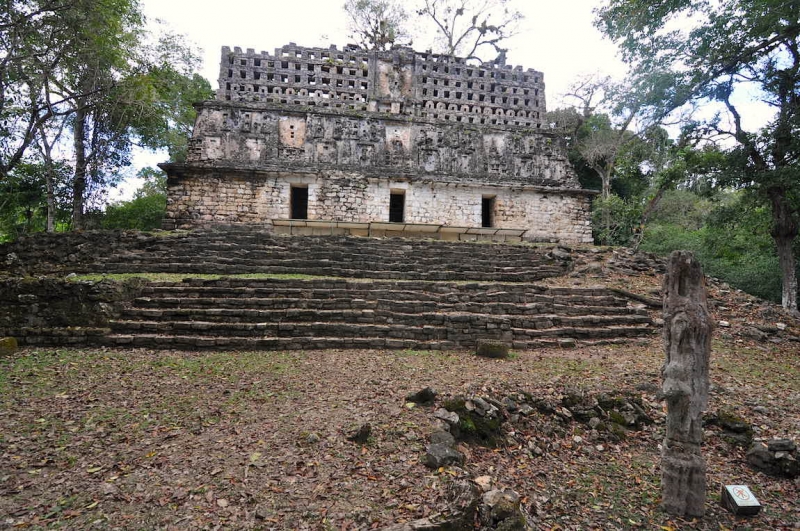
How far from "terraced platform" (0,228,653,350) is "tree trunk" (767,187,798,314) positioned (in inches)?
207

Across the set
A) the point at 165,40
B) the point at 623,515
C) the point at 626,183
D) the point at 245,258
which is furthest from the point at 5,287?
the point at 626,183

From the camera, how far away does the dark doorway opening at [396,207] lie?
1830cm

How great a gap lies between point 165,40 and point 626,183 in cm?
2559

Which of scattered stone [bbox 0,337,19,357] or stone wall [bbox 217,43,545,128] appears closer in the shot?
scattered stone [bbox 0,337,19,357]

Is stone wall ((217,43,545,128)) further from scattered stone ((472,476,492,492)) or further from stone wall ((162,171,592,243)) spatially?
scattered stone ((472,476,492,492))

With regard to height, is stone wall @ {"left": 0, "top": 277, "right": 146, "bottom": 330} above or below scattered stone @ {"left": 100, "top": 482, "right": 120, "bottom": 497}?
above

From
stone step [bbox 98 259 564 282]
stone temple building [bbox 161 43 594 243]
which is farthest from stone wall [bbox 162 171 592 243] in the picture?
stone step [bbox 98 259 564 282]

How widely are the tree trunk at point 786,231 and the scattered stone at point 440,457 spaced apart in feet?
40.2

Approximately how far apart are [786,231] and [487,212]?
1046 centimetres

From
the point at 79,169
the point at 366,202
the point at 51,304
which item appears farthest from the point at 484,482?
the point at 79,169

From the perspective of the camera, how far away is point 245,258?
1121cm

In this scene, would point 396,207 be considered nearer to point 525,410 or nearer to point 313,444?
point 525,410

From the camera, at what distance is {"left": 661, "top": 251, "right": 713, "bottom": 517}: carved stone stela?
334 cm

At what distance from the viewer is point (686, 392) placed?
336 cm
